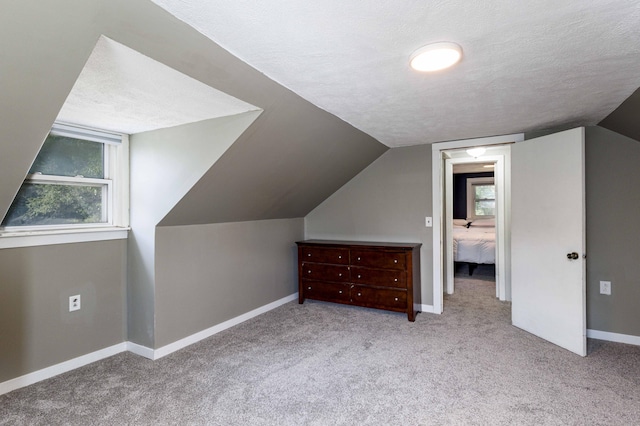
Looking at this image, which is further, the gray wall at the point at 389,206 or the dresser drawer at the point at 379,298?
the gray wall at the point at 389,206

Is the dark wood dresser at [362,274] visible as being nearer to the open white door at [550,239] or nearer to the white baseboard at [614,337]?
the open white door at [550,239]

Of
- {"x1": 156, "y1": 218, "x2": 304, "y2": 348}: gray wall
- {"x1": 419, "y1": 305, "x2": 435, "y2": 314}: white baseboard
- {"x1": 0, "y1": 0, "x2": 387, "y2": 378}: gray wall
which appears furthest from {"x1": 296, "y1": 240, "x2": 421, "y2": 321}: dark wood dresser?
{"x1": 0, "y1": 0, "x2": 387, "y2": 378}: gray wall

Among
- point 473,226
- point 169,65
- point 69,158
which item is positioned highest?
point 169,65

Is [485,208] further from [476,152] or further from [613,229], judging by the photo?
[613,229]

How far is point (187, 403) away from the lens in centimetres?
205

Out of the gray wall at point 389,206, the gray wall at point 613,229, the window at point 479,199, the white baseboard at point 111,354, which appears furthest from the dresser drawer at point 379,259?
the window at point 479,199

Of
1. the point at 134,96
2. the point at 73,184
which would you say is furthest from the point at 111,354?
the point at 134,96

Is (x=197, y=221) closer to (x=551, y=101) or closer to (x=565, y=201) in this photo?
(x=551, y=101)

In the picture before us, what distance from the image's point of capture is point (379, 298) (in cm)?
366

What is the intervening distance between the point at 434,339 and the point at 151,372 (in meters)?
2.27

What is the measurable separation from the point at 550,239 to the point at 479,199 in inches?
220

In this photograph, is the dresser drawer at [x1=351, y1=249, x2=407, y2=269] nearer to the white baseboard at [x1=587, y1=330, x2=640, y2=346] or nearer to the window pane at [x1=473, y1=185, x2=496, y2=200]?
the white baseboard at [x1=587, y1=330, x2=640, y2=346]

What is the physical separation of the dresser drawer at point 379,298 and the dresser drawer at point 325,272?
0.64 feet

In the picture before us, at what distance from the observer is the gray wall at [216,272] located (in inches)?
110
